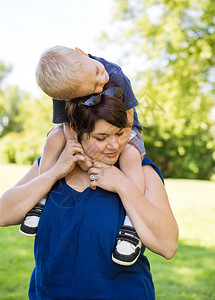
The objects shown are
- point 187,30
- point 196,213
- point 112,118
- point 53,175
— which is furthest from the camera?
point 187,30

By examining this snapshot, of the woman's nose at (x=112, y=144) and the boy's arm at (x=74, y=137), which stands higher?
the woman's nose at (x=112, y=144)

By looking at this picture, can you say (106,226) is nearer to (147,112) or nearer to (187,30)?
(147,112)

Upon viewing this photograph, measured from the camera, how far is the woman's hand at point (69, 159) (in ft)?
5.65

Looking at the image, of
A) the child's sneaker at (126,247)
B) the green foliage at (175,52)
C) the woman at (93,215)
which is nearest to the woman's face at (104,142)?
the woman at (93,215)

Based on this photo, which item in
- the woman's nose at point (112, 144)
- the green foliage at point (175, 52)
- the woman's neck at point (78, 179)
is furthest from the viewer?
the green foliage at point (175, 52)

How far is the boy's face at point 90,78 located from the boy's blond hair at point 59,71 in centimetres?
3

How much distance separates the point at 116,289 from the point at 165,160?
1985 cm

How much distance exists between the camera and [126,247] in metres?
1.56

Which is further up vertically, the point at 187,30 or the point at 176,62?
the point at 187,30

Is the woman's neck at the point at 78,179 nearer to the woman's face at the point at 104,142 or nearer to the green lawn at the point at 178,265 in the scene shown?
the woman's face at the point at 104,142

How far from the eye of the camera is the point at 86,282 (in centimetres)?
165

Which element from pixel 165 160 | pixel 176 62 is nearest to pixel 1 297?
pixel 176 62

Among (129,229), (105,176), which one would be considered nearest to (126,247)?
(129,229)

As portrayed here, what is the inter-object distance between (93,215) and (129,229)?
0.18 meters
